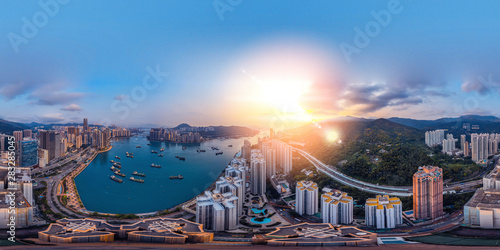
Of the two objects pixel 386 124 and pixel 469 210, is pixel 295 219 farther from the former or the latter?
pixel 386 124

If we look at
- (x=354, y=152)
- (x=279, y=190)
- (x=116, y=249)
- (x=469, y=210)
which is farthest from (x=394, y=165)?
(x=116, y=249)

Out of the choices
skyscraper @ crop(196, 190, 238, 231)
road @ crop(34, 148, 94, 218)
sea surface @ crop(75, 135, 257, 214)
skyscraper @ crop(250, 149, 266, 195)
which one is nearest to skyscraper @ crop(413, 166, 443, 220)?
skyscraper @ crop(196, 190, 238, 231)

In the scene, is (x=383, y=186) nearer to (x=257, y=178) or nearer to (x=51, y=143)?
(x=257, y=178)

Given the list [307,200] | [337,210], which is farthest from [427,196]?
[307,200]

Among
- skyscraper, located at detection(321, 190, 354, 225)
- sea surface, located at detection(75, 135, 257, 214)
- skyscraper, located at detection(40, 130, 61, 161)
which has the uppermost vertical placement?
skyscraper, located at detection(40, 130, 61, 161)

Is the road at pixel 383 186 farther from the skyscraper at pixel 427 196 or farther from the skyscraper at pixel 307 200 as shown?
the skyscraper at pixel 307 200

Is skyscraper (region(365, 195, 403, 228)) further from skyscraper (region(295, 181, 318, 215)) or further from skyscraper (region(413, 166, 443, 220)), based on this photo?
skyscraper (region(295, 181, 318, 215))
